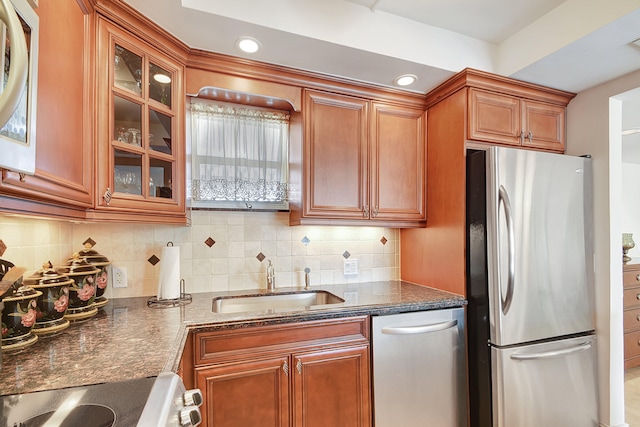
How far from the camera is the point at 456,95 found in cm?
193

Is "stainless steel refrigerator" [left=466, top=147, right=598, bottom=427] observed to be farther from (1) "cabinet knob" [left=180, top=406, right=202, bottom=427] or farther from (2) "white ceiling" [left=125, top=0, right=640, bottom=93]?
(1) "cabinet knob" [left=180, top=406, right=202, bottom=427]

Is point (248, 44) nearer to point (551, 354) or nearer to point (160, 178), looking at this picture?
point (160, 178)

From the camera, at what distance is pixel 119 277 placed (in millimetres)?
1781

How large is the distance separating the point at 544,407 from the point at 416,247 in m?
1.16

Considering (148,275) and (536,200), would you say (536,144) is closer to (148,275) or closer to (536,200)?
(536,200)

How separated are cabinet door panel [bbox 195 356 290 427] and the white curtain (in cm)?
101

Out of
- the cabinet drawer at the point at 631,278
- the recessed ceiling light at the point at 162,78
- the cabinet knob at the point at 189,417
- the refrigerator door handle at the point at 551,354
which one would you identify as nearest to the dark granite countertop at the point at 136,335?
the cabinet knob at the point at 189,417

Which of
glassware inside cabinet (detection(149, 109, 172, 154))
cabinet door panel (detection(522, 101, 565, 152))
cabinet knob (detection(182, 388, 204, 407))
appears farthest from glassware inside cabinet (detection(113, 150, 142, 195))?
cabinet door panel (detection(522, 101, 565, 152))

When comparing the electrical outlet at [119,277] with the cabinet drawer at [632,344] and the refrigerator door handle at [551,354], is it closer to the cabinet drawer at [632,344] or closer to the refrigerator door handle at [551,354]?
the refrigerator door handle at [551,354]

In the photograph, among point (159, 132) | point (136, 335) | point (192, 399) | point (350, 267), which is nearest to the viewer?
point (192, 399)

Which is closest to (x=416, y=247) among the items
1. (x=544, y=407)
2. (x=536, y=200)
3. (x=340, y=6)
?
(x=536, y=200)

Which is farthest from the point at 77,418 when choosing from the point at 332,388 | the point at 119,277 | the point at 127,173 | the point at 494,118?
the point at 494,118

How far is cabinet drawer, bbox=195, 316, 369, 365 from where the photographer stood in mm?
1363

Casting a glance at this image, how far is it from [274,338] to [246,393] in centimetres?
27
